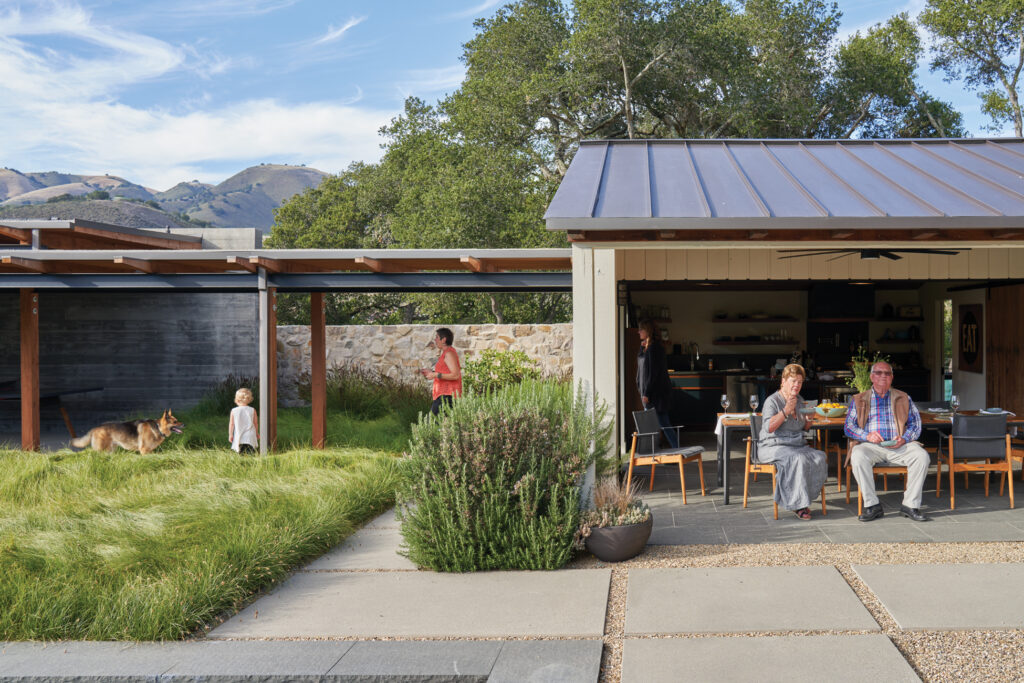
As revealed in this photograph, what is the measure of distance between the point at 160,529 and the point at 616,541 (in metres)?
3.01

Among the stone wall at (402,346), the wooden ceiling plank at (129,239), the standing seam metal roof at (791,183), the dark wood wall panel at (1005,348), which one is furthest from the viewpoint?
the stone wall at (402,346)

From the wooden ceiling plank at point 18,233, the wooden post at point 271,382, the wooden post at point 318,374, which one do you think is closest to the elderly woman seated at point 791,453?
the wooden post at point 318,374

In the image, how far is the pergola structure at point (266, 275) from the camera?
330 inches

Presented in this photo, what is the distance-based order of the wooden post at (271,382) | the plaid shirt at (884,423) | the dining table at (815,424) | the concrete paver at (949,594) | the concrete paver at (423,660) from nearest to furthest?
the concrete paver at (423,660) < the concrete paver at (949,594) < the plaid shirt at (884,423) < the dining table at (815,424) < the wooden post at (271,382)

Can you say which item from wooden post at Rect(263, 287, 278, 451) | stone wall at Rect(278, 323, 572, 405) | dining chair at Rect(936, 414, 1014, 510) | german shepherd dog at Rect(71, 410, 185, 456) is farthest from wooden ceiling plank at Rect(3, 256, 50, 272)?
dining chair at Rect(936, 414, 1014, 510)

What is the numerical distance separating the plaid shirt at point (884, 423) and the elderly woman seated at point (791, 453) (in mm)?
395

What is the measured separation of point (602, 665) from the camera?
3625mm

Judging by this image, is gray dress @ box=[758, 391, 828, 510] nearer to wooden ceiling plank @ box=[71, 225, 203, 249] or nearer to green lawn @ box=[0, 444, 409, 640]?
green lawn @ box=[0, 444, 409, 640]

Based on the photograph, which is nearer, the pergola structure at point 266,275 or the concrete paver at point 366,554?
the concrete paver at point 366,554

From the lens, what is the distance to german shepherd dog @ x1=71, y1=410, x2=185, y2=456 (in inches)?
341

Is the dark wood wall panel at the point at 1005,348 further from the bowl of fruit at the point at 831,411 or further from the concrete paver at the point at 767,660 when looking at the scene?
the concrete paver at the point at 767,660

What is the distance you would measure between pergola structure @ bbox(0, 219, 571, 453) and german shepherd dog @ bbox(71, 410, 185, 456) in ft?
3.13

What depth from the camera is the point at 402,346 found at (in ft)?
44.2

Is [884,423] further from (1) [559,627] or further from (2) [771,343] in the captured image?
(2) [771,343]
